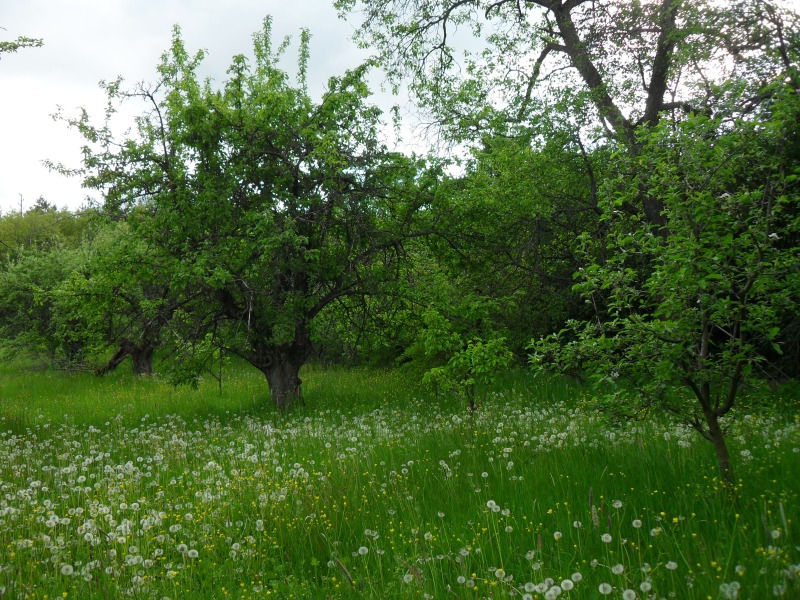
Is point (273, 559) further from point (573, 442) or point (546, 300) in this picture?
point (546, 300)

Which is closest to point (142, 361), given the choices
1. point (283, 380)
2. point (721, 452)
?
point (283, 380)

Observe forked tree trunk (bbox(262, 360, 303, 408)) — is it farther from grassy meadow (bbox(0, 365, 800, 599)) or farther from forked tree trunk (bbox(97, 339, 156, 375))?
forked tree trunk (bbox(97, 339, 156, 375))

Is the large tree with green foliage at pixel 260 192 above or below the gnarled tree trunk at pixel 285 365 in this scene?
above

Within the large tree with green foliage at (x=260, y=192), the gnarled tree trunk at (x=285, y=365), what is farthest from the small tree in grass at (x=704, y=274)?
the gnarled tree trunk at (x=285, y=365)

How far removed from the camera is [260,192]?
11484 mm

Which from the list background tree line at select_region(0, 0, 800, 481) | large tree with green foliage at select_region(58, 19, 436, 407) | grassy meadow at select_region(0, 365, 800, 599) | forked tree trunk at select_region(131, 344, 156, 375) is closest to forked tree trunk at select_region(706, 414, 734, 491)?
grassy meadow at select_region(0, 365, 800, 599)

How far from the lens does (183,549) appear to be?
4.13 m

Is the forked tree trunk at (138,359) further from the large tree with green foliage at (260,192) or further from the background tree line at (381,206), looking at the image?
the large tree with green foliage at (260,192)

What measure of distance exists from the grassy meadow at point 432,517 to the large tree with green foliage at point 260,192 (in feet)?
11.5

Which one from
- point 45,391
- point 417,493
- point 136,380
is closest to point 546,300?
point 417,493

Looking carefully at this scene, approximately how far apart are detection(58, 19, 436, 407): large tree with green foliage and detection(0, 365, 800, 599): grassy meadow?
11.5ft

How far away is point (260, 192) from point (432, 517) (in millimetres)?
8421

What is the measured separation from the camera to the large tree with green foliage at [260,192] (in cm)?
1045

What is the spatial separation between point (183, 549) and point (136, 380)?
15.8 m
